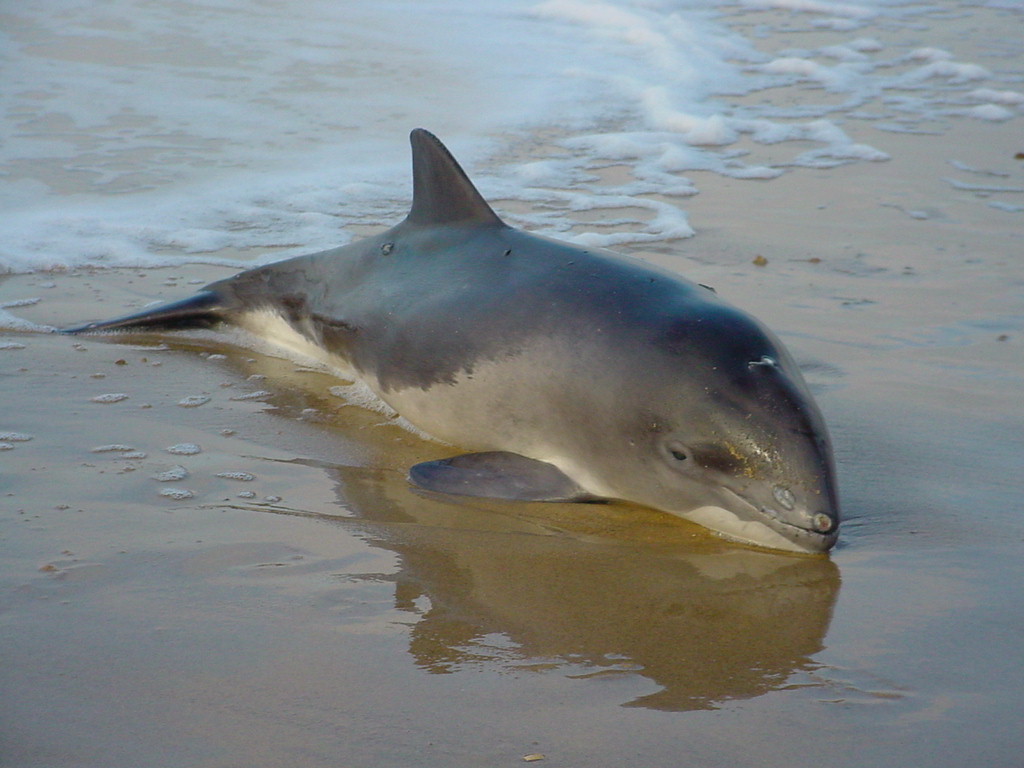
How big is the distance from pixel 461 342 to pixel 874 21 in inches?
735

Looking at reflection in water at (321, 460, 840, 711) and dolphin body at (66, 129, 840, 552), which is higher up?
dolphin body at (66, 129, 840, 552)

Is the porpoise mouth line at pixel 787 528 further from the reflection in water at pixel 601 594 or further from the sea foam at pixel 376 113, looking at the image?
the sea foam at pixel 376 113

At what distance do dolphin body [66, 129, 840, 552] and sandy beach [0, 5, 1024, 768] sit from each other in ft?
0.50

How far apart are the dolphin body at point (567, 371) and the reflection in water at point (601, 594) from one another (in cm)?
15

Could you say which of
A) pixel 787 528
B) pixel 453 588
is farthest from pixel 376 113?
pixel 453 588

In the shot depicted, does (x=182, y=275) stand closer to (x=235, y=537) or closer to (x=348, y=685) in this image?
(x=235, y=537)

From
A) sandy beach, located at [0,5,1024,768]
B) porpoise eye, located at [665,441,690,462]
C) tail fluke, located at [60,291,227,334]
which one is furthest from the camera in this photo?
tail fluke, located at [60,291,227,334]

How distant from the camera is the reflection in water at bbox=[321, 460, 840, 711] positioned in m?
3.12

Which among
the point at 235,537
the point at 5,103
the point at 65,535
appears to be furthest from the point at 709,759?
the point at 5,103

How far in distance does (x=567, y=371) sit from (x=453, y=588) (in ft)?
4.29

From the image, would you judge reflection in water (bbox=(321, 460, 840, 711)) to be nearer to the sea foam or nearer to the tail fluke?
the tail fluke

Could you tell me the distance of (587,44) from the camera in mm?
18188

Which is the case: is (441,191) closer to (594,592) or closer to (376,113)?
(594,592)

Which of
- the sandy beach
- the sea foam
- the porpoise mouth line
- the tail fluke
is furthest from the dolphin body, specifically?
the sea foam
